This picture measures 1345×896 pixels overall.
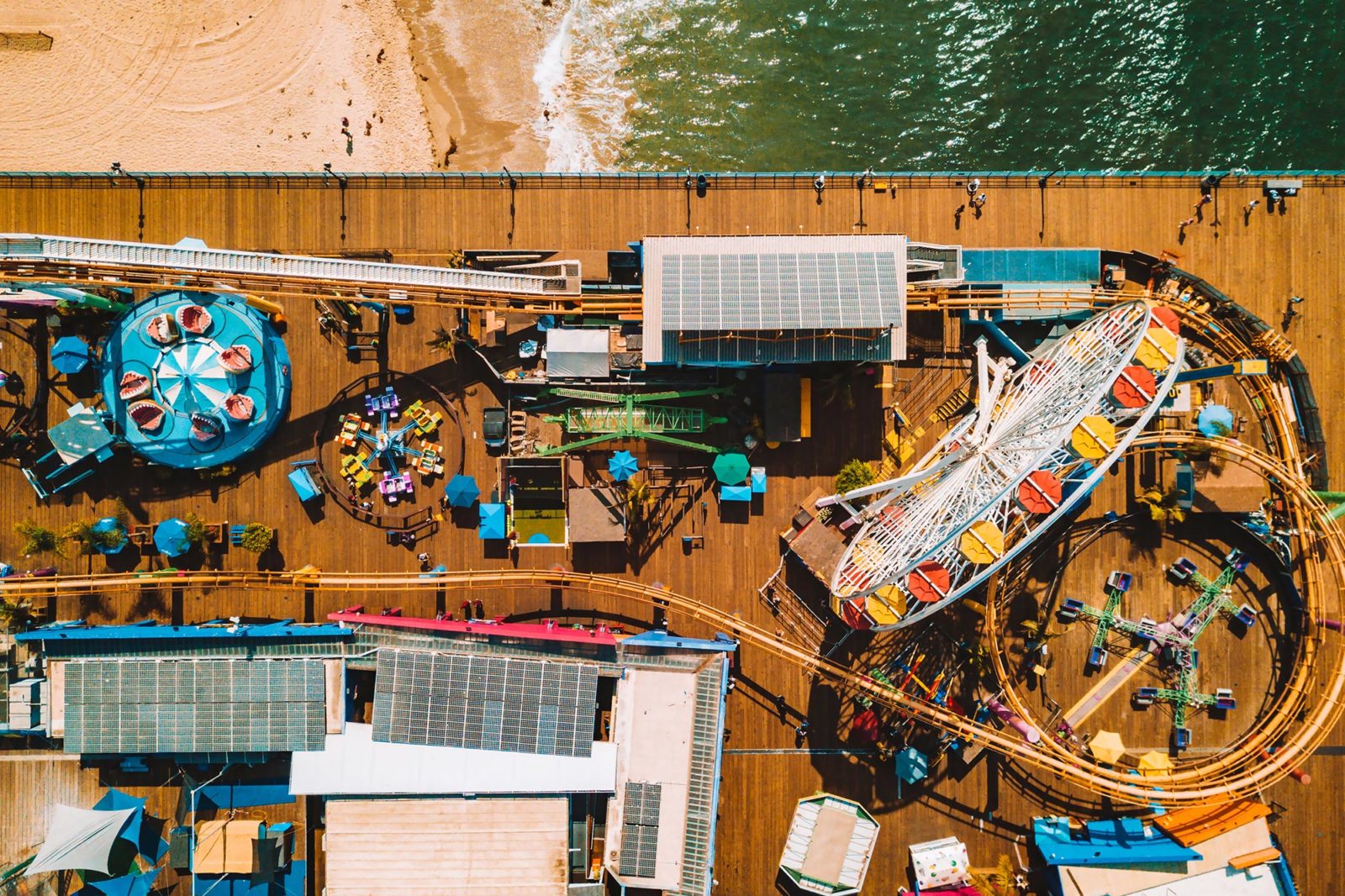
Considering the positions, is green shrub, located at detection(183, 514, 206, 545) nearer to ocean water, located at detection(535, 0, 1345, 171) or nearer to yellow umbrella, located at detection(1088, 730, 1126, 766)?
ocean water, located at detection(535, 0, 1345, 171)

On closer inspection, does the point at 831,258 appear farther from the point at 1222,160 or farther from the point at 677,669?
the point at 1222,160

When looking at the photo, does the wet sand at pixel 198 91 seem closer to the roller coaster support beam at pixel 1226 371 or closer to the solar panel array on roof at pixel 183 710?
the solar panel array on roof at pixel 183 710

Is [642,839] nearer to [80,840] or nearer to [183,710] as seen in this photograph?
[183,710]

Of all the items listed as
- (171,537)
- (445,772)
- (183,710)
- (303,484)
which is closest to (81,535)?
(171,537)

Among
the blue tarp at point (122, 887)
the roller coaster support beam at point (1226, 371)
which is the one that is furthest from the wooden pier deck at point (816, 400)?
the blue tarp at point (122, 887)

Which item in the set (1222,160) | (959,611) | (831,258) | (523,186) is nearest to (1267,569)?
(959,611)

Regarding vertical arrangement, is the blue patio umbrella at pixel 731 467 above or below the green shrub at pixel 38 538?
above
